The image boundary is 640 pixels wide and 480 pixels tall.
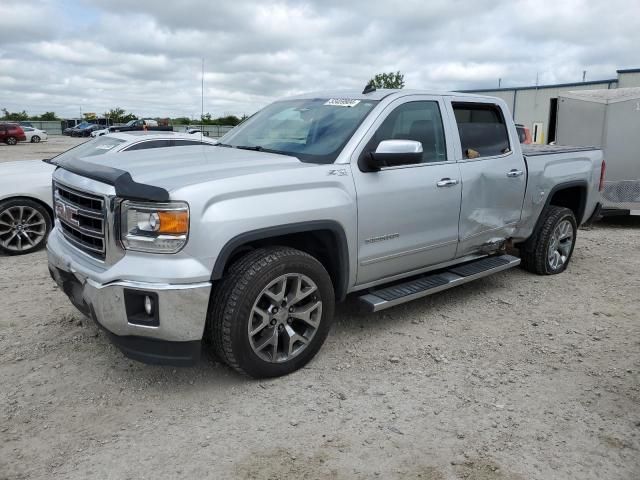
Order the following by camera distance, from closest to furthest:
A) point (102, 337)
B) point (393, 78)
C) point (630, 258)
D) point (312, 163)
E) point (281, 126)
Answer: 1. point (312, 163)
2. point (102, 337)
3. point (281, 126)
4. point (630, 258)
5. point (393, 78)

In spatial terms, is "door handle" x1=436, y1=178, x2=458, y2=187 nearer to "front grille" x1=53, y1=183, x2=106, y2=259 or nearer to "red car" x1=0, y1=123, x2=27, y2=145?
"front grille" x1=53, y1=183, x2=106, y2=259

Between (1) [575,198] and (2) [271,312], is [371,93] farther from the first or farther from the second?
(1) [575,198]

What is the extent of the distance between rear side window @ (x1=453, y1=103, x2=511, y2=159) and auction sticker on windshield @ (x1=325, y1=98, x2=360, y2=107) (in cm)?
98

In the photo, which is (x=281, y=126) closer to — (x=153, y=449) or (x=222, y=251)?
(x=222, y=251)

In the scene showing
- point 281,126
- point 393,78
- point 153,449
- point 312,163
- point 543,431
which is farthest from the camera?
point 393,78

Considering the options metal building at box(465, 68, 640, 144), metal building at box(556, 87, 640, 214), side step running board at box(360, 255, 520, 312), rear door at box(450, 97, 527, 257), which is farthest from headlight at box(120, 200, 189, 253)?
metal building at box(465, 68, 640, 144)

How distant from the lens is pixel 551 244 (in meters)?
5.96

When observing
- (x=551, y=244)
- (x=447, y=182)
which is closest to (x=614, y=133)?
(x=551, y=244)

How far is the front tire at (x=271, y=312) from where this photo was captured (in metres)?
3.26

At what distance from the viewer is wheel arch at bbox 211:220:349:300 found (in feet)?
10.4

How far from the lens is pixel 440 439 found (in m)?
2.99

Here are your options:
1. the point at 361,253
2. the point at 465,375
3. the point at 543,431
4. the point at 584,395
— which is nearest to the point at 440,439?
the point at 543,431

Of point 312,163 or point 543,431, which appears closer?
point 543,431

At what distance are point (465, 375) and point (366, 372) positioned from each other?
2.17ft
